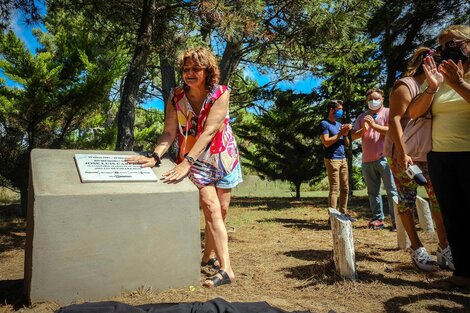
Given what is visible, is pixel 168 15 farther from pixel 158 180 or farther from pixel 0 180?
pixel 0 180

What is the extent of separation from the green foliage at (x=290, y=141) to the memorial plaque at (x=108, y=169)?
10303mm

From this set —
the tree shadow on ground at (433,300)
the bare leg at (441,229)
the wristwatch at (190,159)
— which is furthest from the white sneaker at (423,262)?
the wristwatch at (190,159)

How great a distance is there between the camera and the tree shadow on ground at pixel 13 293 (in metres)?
2.75

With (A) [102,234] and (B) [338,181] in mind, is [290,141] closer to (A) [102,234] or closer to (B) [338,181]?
(B) [338,181]

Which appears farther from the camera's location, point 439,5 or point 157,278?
point 439,5

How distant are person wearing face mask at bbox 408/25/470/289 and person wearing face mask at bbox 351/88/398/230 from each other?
193 centimetres

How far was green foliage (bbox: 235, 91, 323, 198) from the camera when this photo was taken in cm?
1359

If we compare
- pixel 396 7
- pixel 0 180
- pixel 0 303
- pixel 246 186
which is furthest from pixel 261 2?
pixel 246 186

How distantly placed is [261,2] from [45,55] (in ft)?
13.1

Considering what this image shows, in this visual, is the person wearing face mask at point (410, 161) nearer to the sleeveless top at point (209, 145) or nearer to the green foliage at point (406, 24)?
the sleeveless top at point (209, 145)

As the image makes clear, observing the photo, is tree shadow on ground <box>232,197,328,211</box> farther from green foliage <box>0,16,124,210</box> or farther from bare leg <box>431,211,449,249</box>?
bare leg <box>431,211,449,249</box>

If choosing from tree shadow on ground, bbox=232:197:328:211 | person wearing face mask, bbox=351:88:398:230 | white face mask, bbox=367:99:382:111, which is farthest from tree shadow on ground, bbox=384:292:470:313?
tree shadow on ground, bbox=232:197:328:211

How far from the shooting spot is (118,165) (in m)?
3.14

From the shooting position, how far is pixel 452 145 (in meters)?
2.82
